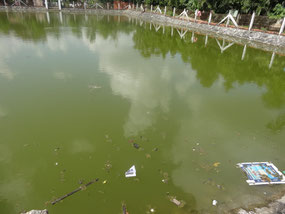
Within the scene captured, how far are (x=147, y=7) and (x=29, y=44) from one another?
3299 centimetres

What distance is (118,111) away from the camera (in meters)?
6.89

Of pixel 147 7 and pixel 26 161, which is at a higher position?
pixel 147 7

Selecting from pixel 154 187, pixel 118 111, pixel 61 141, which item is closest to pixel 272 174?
pixel 154 187

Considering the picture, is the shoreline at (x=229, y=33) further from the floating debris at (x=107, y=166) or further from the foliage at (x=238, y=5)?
the floating debris at (x=107, y=166)

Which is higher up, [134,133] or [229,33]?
[229,33]

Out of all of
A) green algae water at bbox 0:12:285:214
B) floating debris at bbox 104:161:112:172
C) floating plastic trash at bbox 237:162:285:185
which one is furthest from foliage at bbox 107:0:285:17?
floating debris at bbox 104:161:112:172

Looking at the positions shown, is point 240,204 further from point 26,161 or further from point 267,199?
point 26,161

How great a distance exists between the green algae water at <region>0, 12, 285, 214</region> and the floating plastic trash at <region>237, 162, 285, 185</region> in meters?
0.17

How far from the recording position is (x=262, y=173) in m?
4.62

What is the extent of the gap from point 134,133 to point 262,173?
131 inches

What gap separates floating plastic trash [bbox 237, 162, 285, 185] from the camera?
174 inches

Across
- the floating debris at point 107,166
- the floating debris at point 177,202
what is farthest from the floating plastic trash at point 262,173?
the floating debris at point 107,166

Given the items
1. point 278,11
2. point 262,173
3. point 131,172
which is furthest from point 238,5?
point 131,172

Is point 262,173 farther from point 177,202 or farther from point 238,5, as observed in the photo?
point 238,5
